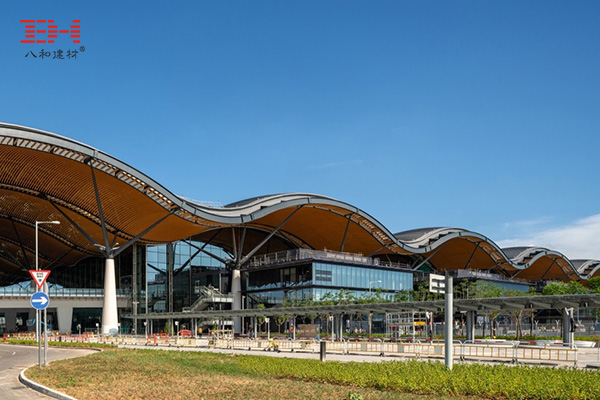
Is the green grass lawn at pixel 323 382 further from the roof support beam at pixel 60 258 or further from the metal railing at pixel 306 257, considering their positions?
the roof support beam at pixel 60 258

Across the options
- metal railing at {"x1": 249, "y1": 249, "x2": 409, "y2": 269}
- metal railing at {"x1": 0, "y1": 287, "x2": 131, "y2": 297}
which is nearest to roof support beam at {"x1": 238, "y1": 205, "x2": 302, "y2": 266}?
metal railing at {"x1": 249, "y1": 249, "x2": 409, "y2": 269}

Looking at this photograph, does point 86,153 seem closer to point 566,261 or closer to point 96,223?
point 96,223

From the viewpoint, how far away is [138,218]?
8112 cm

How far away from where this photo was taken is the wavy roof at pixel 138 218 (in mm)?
67188

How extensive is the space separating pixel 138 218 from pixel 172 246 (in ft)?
68.7

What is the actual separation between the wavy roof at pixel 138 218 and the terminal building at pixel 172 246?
23 centimetres

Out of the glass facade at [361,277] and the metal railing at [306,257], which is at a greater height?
the metal railing at [306,257]

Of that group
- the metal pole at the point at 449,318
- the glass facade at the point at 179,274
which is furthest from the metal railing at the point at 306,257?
the metal pole at the point at 449,318

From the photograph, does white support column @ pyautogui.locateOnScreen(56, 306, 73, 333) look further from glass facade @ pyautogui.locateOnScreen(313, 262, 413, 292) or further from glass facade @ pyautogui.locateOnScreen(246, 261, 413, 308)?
glass facade @ pyautogui.locateOnScreen(313, 262, 413, 292)

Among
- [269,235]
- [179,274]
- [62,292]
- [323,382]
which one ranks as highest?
[269,235]

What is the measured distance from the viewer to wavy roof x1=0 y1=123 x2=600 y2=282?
67.2 meters

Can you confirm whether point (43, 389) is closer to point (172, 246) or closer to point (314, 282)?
point (314, 282)

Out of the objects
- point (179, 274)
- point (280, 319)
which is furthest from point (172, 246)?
point (280, 319)

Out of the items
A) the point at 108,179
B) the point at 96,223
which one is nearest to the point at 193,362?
the point at 108,179
